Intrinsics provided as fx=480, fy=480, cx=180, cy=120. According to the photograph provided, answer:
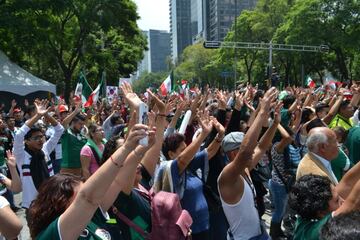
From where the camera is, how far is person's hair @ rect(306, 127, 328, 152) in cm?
394

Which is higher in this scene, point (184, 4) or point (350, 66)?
point (184, 4)

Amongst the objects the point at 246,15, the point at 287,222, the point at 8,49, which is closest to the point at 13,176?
the point at 287,222

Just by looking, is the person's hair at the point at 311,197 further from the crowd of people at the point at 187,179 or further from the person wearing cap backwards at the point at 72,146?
the person wearing cap backwards at the point at 72,146

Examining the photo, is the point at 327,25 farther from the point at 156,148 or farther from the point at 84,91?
the point at 156,148

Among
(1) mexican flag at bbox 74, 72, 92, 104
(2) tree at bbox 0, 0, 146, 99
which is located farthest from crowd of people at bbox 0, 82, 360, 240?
(2) tree at bbox 0, 0, 146, 99

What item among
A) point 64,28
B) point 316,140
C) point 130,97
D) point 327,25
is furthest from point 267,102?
point 327,25

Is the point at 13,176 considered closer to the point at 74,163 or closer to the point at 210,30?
the point at 74,163

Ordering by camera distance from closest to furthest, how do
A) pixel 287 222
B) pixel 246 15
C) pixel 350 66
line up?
pixel 287 222 → pixel 350 66 → pixel 246 15

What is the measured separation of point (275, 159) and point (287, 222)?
0.95 m

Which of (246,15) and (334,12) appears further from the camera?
(246,15)

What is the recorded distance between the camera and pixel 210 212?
4684 mm

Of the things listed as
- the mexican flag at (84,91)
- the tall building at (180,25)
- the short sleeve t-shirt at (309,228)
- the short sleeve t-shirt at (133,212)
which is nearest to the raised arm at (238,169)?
the short sleeve t-shirt at (133,212)

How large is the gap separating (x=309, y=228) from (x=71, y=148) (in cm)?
464

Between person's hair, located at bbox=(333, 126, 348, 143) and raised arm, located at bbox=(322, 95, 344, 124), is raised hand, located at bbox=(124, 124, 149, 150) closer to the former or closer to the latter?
person's hair, located at bbox=(333, 126, 348, 143)
